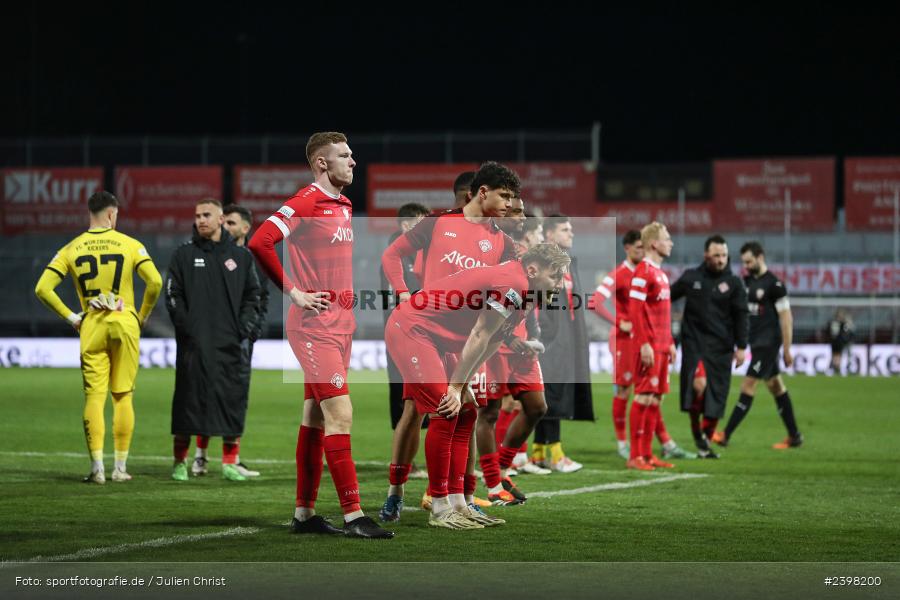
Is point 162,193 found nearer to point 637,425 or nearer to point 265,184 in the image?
point 265,184

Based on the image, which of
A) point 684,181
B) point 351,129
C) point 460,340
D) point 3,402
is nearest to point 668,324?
point 460,340

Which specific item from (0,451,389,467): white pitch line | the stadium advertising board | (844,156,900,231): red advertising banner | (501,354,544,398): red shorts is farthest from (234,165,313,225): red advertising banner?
(501,354,544,398): red shorts

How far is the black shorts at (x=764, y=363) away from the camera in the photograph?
14.5 meters

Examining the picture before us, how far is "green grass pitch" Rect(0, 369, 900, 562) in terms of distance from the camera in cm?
686

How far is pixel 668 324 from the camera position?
1220 centimetres

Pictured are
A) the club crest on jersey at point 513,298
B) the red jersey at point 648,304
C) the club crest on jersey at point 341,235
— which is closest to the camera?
the club crest on jersey at point 513,298

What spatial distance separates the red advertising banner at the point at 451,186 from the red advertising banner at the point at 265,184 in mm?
2530

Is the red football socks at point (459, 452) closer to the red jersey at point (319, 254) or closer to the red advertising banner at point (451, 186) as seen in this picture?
the red jersey at point (319, 254)

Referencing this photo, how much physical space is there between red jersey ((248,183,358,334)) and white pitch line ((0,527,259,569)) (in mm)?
1286

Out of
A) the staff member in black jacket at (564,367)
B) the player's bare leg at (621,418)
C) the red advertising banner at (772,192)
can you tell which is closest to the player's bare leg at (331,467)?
the staff member in black jacket at (564,367)

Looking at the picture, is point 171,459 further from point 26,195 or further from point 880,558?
point 26,195

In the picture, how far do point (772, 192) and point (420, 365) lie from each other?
34293mm

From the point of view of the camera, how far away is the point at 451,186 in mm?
42062

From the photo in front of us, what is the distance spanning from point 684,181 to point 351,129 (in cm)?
2297
